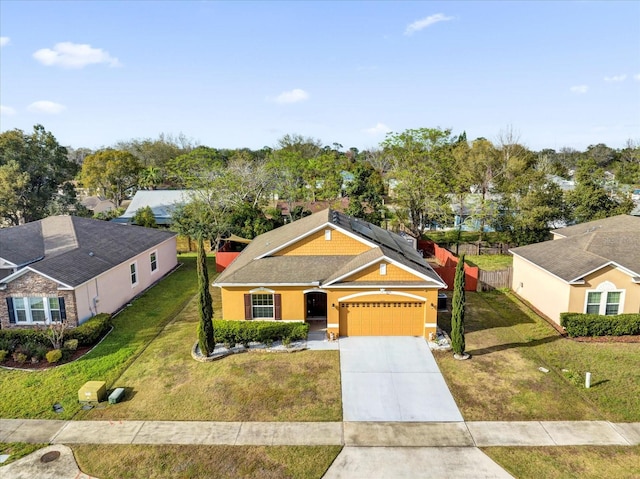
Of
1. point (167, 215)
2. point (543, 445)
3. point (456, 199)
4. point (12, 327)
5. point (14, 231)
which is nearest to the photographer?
point (543, 445)

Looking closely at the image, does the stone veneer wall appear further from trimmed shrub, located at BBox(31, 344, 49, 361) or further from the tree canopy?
the tree canopy

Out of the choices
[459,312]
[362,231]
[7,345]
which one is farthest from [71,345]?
[459,312]

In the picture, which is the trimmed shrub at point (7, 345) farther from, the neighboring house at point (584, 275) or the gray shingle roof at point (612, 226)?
the gray shingle roof at point (612, 226)

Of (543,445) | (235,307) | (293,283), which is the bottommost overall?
(543,445)

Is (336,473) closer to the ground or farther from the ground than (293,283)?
closer to the ground

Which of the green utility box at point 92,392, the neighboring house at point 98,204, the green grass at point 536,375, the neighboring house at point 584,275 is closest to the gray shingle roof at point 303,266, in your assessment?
the green grass at point 536,375

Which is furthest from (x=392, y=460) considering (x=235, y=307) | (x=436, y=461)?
(x=235, y=307)

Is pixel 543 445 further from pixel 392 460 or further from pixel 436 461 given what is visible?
pixel 392 460
